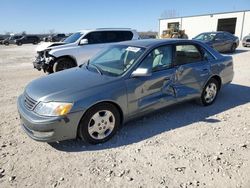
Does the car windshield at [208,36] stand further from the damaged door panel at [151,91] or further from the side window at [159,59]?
the damaged door panel at [151,91]

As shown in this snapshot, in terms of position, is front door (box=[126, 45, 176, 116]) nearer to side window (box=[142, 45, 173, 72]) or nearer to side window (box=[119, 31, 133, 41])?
side window (box=[142, 45, 173, 72])

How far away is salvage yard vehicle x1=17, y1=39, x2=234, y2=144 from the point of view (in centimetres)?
330

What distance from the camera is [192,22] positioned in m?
42.9

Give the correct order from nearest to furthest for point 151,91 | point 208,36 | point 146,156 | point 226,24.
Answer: point 146,156 < point 151,91 < point 208,36 < point 226,24

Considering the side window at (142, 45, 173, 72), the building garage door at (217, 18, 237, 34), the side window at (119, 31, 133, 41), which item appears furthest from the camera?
the building garage door at (217, 18, 237, 34)

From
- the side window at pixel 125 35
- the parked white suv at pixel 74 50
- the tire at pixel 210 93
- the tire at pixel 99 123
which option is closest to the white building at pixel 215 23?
the side window at pixel 125 35

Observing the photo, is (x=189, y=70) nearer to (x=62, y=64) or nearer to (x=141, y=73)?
(x=141, y=73)

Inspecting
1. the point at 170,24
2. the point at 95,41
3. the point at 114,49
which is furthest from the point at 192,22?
the point at 114,49

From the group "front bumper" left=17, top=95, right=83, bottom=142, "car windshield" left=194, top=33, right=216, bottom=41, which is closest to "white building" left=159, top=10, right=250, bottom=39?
"car windshield" left=194, top=33, right=216, bottom=41

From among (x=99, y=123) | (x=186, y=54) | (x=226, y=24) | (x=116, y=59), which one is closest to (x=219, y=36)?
(x=186, y=54)

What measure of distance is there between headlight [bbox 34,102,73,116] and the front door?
1.05 metres

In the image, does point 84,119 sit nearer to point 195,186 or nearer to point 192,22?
point 195,186

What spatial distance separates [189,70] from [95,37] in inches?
226

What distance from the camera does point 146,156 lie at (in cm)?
337
